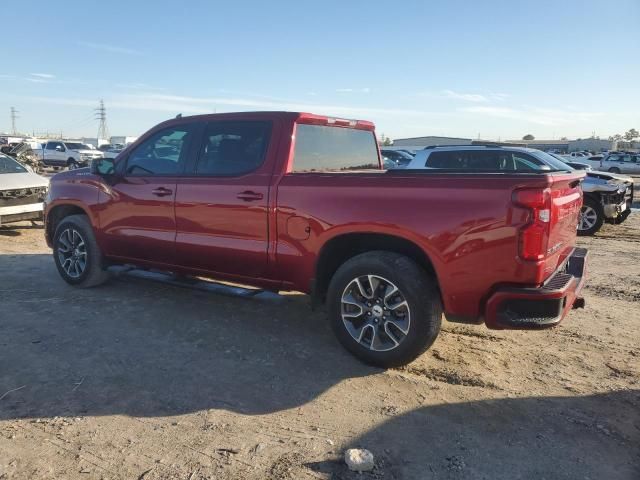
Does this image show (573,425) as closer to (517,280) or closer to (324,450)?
(517,280)

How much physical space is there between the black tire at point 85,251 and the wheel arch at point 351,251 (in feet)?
9.64

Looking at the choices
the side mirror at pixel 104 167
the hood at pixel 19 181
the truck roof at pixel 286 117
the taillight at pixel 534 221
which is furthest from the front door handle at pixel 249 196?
the hood at pixel 19 181

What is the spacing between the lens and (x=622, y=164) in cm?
3581

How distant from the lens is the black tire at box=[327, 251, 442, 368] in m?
3.81

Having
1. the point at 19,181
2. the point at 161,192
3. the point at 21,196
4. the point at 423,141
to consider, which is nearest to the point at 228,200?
the point at 161,192

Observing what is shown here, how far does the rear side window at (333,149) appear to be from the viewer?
4749 millimetres

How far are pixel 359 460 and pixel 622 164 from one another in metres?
39.1

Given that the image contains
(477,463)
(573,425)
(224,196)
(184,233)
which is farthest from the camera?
(184,233)

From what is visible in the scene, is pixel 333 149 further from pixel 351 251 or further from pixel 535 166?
pixel 535 166

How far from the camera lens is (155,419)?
131 inches

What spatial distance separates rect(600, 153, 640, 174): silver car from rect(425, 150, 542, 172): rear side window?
29320 mm

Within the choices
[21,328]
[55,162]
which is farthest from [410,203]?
[55,162]

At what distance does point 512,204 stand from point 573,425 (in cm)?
142

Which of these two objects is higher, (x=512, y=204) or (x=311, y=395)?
(x=512, y=204)
